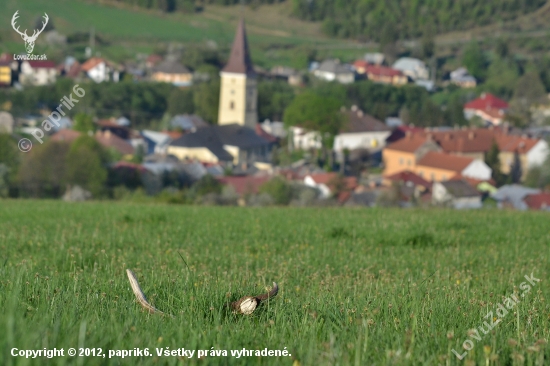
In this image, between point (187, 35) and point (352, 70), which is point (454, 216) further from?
point (187, 35)

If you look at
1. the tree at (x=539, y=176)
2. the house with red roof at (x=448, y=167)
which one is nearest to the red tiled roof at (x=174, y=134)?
the house with red roof at (x=448, y=167)

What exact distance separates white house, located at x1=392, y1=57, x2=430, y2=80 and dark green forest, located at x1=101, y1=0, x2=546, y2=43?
41.0 feet

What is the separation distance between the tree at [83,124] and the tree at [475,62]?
6813 cm

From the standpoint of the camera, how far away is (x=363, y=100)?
98.5 meters

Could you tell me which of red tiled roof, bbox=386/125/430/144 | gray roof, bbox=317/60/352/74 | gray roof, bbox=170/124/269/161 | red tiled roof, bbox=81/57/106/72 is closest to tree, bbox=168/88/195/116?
red tiled roof, bbox=81/57/106/72

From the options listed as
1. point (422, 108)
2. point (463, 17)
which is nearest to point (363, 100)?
point (422, 108)

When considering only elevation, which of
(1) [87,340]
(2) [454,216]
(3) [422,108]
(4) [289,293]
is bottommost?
(3) [422,108]

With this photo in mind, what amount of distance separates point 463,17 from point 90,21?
64.1 meters

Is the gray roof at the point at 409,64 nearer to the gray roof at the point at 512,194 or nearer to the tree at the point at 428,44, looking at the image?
the tree at the point at 428,44

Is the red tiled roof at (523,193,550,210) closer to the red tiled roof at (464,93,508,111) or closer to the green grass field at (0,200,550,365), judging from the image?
the green grass field at (0,200,550,365)

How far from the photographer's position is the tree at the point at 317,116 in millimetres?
70500

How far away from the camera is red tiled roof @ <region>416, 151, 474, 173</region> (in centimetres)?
6311

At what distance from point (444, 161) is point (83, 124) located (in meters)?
29.0

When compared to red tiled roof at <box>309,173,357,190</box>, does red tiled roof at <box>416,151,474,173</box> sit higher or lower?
lower
